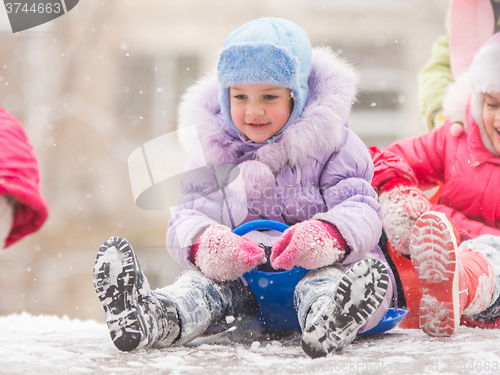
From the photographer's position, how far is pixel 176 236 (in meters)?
1.18

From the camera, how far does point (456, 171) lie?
4.90ft

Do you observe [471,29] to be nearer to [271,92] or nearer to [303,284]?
[271,92]

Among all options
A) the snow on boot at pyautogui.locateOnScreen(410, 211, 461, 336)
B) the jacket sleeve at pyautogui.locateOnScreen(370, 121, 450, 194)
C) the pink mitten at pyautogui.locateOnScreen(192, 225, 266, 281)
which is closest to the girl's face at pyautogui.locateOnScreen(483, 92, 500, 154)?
the jacket sleeve at pyautogui.locateOnScreen(370, 121, 450, 194)

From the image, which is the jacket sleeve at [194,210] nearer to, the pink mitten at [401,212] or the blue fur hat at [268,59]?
the blue fur hat at [268,59]

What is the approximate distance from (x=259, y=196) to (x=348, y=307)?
0.43 metres

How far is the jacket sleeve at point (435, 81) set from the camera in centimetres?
182

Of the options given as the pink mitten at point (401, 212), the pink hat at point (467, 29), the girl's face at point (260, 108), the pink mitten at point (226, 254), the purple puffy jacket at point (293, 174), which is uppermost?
the pink hat at point (467, 29)

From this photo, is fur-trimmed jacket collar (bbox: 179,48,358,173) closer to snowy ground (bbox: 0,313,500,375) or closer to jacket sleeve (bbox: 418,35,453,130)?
snowy ground (bbox: 0,313,500,375)

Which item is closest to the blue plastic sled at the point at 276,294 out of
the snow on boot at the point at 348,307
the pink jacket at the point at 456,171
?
the snow on boot at the point at 348,307

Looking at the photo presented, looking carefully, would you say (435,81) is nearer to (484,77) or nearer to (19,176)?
(484,77)

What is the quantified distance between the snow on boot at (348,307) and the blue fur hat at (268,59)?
495mm

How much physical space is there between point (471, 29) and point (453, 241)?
3.20 feet

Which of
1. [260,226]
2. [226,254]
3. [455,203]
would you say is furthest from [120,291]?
[455,203]

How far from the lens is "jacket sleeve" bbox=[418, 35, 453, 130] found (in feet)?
5.96
